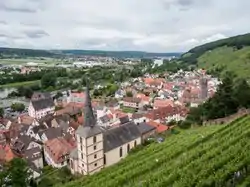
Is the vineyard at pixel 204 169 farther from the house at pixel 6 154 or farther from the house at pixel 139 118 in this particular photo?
the house at pixel 139 118

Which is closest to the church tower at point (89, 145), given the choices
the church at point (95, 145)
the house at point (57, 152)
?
the church at point (95, 145)

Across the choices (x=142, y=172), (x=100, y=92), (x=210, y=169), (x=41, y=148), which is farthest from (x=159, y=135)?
(x=100, y=92)

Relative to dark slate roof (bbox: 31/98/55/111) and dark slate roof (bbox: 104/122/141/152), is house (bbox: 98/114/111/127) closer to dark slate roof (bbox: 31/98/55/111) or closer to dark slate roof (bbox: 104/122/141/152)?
dark slate roof (bbox: 104/122/141/152)

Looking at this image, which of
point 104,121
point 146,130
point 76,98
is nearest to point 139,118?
point 104,121

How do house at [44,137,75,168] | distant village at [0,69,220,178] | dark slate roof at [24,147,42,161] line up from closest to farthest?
distant village at [0,69,220,178] < house at [44,137,75,168] < dark slate roof at [24,147,42,161]

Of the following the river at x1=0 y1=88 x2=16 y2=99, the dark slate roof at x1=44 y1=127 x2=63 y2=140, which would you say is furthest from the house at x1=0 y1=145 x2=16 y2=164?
the river at x1=0 y1=88 x2=16 y2=99

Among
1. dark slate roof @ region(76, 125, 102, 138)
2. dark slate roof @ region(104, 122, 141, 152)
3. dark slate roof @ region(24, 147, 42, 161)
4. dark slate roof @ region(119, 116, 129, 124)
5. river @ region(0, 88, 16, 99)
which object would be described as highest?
dark slate roof @ region(76, 125, 102, 138)
